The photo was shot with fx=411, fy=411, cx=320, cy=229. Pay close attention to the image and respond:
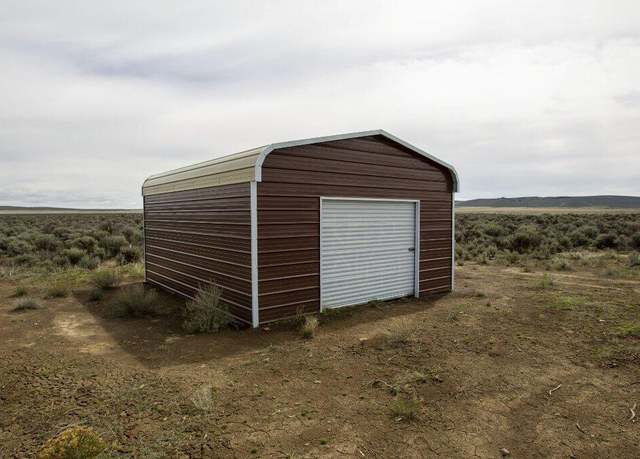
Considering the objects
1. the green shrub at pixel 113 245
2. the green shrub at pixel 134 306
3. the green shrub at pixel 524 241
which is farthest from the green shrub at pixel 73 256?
the green shrub at pixel 524 241

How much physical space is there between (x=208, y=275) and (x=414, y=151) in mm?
5403

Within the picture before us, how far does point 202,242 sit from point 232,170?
210cm

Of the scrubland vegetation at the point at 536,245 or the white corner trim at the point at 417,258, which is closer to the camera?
the white corner trim at the point at 417,258

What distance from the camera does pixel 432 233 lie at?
10227 millimetres

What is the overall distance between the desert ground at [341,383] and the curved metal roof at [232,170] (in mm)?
2786

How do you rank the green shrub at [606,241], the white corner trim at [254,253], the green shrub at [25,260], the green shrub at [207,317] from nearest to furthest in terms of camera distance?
the white corner trim at [254,253]
the green shrub at [207,317]
the green shrub at [25,260]
the green shrub at [606,241]

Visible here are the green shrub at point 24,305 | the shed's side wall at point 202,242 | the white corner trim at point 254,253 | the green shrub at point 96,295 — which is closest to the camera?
the white corner trim at point 254,253

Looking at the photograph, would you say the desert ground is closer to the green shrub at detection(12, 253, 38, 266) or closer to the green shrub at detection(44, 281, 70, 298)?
the green shrub at detection(44, 281, 70, 298)

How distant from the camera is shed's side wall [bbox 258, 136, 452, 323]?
728cm

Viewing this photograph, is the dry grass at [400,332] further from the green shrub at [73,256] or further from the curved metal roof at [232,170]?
the green shrub at [73,256]

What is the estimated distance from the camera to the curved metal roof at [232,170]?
23.3ft

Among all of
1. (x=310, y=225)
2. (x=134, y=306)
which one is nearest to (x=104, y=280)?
(x=134, y=306)

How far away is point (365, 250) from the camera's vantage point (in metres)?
8.96

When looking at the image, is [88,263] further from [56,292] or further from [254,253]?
[254,253]
